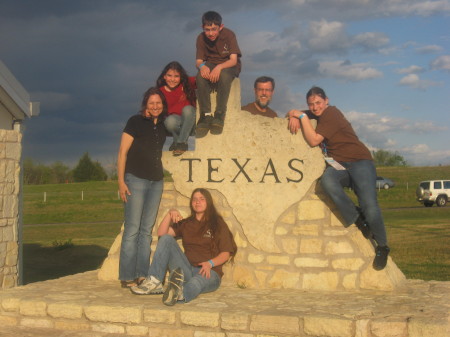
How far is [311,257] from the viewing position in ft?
21.7

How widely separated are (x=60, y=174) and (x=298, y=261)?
4779 centimetres

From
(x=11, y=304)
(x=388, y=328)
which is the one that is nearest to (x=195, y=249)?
(x=11, y=304)

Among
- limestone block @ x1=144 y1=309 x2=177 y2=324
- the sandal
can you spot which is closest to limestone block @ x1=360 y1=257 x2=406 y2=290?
limestone block @ x1=144 y1=309 x2=177 y2=324

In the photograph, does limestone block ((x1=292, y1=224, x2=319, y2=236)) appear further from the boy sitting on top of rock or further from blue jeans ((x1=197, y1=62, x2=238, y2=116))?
blue jeans ((x1=197, y1=62, x2=238, y2=116))

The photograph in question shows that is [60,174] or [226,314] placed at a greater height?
[60,174]

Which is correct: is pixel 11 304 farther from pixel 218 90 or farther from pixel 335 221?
pixel 335 221

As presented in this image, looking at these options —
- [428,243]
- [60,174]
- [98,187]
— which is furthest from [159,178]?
[60,174]

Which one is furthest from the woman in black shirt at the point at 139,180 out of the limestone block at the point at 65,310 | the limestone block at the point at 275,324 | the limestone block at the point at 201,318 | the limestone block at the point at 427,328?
the limestone block at the point at 427,328

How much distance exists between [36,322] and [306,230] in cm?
324

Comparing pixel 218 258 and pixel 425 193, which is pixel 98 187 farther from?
pixel 218 258

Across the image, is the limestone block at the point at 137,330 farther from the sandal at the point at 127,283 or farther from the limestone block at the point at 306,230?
the limestone block at the point at 306,230

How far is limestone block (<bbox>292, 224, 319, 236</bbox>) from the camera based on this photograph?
6.64 metres

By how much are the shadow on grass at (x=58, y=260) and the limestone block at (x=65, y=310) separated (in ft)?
20.7

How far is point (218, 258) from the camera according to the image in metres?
6.35
